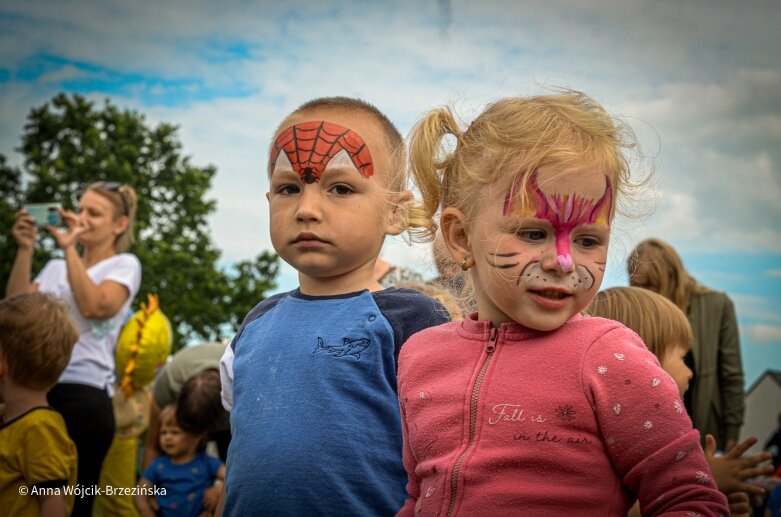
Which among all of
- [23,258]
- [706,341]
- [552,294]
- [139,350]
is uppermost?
[552,294]

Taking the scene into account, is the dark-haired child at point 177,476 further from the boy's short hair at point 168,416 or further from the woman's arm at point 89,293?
the woman's arm at point 89,293

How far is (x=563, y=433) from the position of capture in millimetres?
1808

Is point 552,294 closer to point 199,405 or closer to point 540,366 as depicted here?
point 540,366

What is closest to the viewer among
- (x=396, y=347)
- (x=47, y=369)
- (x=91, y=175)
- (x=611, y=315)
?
(x=396, y=347)

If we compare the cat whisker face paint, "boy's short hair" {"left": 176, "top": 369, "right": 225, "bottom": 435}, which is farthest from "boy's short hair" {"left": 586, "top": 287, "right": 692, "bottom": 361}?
"boy's short hair" {"left": 176, "top": 369, "right": 225, "bottom": 435}

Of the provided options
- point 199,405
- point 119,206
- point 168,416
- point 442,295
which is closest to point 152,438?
point 168,416

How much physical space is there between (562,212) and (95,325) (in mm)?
3856

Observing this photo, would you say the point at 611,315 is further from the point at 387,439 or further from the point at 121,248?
the point at 121,248

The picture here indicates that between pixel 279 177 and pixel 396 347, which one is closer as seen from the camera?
pixel 396 347

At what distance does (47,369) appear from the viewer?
4.15m

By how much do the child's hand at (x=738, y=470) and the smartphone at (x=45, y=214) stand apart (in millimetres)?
5058

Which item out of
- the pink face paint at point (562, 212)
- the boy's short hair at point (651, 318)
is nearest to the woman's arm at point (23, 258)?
the boy's short hair at point (651, 318)

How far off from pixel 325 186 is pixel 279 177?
0.59 ft

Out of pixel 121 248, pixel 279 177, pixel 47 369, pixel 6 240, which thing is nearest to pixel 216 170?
pixel 6 240
